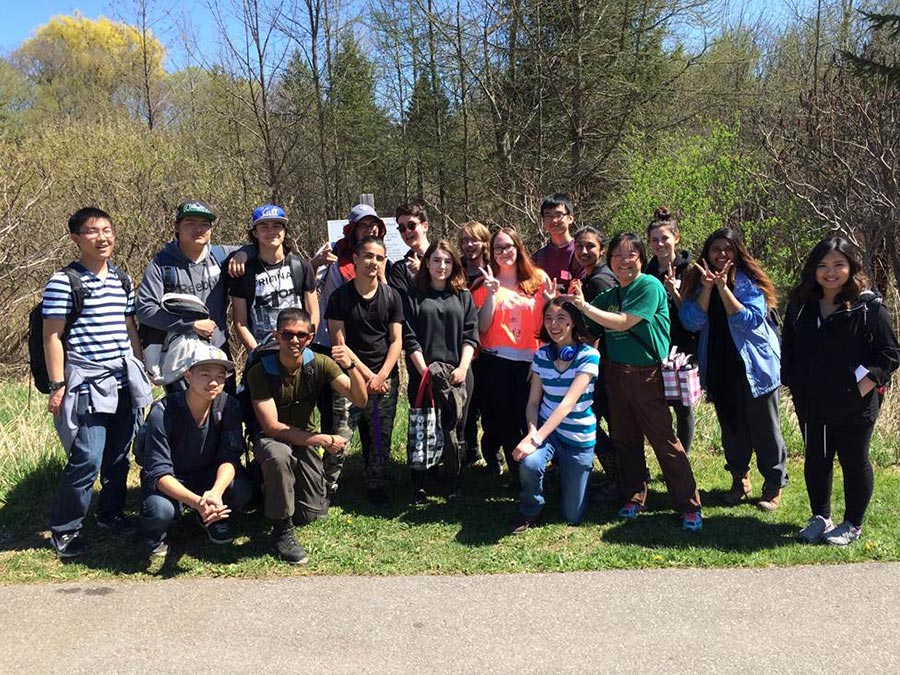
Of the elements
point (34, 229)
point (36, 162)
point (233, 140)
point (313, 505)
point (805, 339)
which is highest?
point (233, 140)

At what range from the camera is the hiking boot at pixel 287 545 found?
13.4 feet

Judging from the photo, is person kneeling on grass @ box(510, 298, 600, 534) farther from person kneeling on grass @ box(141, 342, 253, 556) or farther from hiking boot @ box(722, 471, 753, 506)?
person kneeling on grass @ box(141, 342, 253, 556)

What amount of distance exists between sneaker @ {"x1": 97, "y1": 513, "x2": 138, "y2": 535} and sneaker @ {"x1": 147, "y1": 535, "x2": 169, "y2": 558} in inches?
18.0

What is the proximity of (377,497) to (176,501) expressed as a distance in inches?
56.5

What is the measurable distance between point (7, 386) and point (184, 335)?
5.30m

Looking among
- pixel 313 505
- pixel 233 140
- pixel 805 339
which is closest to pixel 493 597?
pixel 313 505

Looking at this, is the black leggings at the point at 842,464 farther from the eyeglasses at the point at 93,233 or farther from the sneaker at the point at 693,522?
the eyeglasses at the point at 93,233

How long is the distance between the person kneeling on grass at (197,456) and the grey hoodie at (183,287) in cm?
41

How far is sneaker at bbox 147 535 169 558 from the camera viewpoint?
4129 mm

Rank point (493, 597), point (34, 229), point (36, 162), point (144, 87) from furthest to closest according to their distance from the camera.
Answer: point (144, 87), point (36, 162), point (34, 229), point (493, 597)

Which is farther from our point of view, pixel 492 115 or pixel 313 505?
pixel 492 115

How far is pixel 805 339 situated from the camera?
4.20 m

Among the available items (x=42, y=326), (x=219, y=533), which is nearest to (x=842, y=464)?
(x=219, y=533)

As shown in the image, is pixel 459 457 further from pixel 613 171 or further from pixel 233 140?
pixel 233 140
